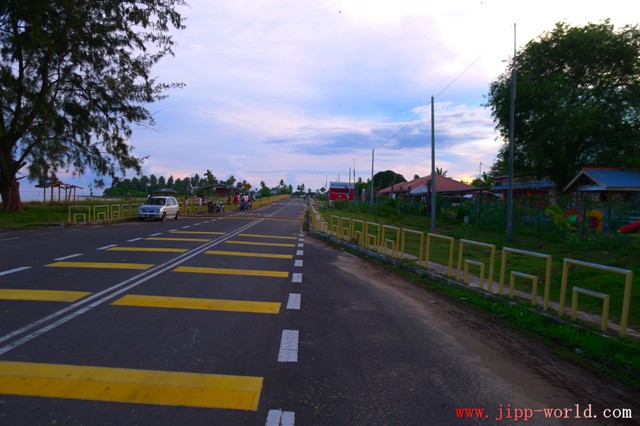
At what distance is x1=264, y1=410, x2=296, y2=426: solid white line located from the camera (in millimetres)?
Answer: 3598

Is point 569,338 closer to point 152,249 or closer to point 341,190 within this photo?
point 152,249

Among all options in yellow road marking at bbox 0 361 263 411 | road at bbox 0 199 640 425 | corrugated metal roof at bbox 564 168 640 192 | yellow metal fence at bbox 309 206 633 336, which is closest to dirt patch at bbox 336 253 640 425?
road at bbox 0 199 640 425

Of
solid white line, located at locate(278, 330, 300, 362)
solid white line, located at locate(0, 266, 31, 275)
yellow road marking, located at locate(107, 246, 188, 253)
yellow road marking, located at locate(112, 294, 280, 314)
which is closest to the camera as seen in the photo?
solid white line, located at locate(278, 330, 300, 362)

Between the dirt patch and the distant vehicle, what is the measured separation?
78.8 feet

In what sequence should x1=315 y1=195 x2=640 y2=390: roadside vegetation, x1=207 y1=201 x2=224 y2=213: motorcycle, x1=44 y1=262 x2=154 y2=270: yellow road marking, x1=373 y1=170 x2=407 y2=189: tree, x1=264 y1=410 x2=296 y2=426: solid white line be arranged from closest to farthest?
x1=264 y1=410 x2=296 y2=426: solid white line
x1=315 y1=195 x2=640 y2=390: roadside vegetation
x1=44 y1=262 x2=154 y2=270: yellow road marking
x1=207 y1=201 x2=224 y2=213: motorcycle
x1=373 y1=170 x2=407 y2=189: tree

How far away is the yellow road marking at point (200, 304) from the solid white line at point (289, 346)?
1.15 meters

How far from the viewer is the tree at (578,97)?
2769 centimetres

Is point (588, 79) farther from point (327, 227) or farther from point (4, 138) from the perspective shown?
point (4, 138)

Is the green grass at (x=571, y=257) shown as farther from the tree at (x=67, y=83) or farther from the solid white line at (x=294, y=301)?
the tree at (x=67, y=83)

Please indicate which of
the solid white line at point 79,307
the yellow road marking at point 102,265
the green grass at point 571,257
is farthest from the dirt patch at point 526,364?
the yellow road marking at point 102,265

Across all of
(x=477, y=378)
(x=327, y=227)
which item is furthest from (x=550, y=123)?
(x=477, y=378)

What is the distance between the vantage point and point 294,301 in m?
7.94

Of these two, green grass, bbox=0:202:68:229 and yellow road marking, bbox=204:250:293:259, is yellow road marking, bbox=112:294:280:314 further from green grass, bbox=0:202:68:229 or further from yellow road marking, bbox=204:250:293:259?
green grass, bbox=0:202:68:229
